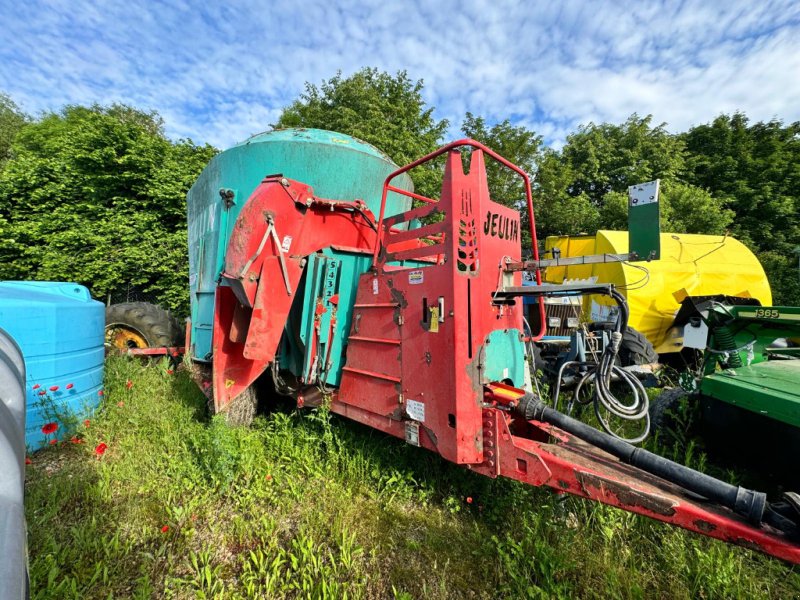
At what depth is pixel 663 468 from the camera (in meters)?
1.86

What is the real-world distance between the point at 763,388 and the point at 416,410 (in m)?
2.37

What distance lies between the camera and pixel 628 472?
6.55 ft

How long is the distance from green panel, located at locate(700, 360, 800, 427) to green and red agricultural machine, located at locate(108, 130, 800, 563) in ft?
2.33

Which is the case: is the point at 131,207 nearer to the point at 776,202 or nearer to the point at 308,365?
the point at 308,365

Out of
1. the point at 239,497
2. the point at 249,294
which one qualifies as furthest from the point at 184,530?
the point at 249,294

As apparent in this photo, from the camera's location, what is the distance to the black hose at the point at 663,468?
1576mm

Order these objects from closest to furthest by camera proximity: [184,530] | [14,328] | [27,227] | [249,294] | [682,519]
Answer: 1. [682,519]
2. [184,530]
3. [249,294]
4. [14,328]
5. [27,227]

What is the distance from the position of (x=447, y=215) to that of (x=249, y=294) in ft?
5.38

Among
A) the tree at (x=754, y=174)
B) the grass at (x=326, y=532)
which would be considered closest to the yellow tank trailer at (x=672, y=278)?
the grass at (x=326, y=532)

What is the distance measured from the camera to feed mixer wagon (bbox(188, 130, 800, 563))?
1887 mm

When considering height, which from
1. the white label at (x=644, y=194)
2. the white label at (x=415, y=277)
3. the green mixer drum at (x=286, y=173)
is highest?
the green mixer drum at (x=286, y=173)

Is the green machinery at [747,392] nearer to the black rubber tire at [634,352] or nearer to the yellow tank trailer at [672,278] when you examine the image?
the black rubber tire at [634,352]

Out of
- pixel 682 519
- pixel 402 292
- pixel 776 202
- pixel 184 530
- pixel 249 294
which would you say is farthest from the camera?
pixel 776 202

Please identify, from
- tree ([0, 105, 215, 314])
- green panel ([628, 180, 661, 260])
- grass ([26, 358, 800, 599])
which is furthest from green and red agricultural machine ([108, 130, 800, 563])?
tree ([0, 105, 215, 314])
